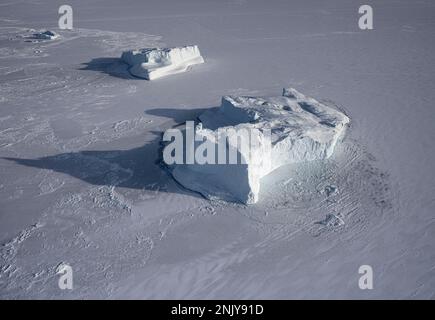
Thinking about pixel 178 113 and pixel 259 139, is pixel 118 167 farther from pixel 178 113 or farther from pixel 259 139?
pixel 259 139

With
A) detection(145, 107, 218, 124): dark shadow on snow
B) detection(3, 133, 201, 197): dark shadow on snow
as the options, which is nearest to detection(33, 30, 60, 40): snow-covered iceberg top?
detection(145, 107, 218, 124): dark shadow on snow

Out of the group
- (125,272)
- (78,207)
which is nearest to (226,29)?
(78,207)

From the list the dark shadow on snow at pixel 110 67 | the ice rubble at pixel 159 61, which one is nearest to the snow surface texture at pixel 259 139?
the ice rubble at pixel 159 61

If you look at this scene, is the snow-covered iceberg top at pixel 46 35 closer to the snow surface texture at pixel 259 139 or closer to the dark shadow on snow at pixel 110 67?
the dark shadow on snow at pixel 110 67

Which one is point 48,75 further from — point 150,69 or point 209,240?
point 209,240

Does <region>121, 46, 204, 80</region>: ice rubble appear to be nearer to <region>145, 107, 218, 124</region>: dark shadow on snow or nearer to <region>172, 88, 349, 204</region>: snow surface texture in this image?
<region>145, 107, 218, 124</region>: dark shadow on snow

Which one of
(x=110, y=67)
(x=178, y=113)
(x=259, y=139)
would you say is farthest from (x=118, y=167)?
(x=110, y=67)
